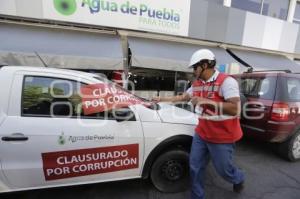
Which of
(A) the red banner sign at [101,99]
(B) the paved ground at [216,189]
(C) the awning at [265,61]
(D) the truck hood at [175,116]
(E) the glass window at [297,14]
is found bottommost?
(B) the paved ground at [216,189]

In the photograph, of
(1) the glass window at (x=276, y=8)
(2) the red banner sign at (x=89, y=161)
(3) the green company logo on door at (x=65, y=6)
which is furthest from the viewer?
(1) the glass window at (x=276, y=8)

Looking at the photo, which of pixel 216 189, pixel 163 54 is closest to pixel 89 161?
pixel 216 189

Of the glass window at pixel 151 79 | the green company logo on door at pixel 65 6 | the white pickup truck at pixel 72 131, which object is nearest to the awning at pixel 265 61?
the glass window at pixel 151 79

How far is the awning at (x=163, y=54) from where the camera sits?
248 inches

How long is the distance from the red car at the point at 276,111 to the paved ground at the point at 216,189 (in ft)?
1.70

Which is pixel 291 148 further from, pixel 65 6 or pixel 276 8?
pixel 276 8

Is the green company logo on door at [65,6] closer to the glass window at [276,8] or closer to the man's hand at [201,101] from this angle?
the man's hand at [201,101]

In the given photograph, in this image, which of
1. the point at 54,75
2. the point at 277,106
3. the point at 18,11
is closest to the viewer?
the point at 54,75

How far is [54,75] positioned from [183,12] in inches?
261

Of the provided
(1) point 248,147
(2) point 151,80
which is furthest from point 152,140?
(2) point 151,80

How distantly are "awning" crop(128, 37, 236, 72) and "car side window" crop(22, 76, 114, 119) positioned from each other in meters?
3.87

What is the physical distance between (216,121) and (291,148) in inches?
95.9

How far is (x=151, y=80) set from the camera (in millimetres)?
7914

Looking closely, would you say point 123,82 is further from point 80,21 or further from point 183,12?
point 183,12
